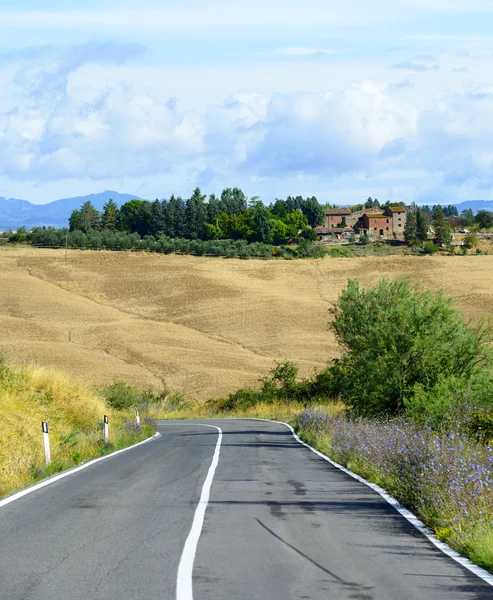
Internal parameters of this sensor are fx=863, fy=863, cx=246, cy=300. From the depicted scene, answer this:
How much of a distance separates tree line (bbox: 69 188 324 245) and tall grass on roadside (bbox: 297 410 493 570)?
147m

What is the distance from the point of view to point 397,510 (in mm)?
11039

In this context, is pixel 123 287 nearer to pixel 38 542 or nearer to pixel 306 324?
pixel 306 324

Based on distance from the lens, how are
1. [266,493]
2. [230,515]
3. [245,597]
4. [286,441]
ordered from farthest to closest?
[286,441] < [266,493] < [230,515] < [245,597]

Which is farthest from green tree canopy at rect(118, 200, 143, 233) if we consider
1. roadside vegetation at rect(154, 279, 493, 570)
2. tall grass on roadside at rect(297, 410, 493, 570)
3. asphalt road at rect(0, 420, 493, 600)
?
asphalt road at rect(0, 420, 493, 600)

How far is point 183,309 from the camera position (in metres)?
89.3

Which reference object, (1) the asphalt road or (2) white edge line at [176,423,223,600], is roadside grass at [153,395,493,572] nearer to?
(1) the asphalt road

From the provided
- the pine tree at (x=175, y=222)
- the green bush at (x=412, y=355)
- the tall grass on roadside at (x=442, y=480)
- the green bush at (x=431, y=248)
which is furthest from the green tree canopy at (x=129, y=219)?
the tall grass on roadside at (x=442, y=480)

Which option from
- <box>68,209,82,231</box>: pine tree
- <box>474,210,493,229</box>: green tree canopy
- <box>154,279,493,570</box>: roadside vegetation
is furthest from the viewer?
<box>474,210,493,229</box>: green tree canopy

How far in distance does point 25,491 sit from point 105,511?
2695 mm

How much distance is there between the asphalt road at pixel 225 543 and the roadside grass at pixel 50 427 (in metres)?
1.08

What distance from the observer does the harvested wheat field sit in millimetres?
64250

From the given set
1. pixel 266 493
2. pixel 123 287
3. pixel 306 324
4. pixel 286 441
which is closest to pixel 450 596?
pixel 266 493

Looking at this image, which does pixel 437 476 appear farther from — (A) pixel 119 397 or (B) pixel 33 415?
(A) pixel 119 397

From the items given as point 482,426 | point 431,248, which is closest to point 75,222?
point 431,248
